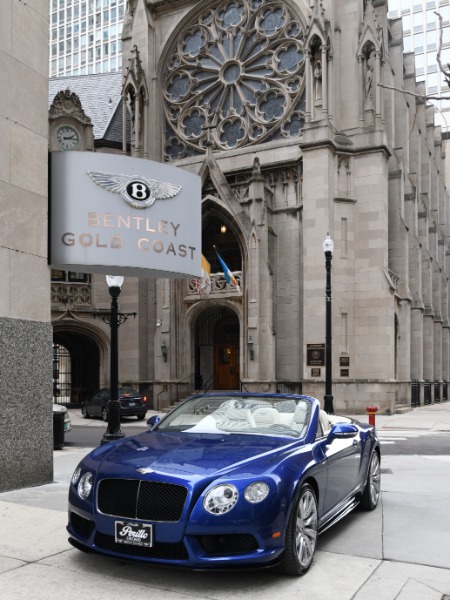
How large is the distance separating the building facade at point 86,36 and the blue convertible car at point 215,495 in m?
95.0

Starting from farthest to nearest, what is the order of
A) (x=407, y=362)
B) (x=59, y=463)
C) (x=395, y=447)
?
(x=407, y=362) < (x=395, y=447) < (x=59, y=463)

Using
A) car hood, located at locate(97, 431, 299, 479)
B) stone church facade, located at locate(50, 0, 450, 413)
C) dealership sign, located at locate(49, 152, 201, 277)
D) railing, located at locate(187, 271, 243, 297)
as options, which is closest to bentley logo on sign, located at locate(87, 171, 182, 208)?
dealership sign, located at locate(49, 152, 201, 277)

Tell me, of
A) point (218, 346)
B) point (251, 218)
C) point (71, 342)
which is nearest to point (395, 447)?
point (251, 218)

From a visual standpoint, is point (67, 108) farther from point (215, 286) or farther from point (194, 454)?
point (194, 454)

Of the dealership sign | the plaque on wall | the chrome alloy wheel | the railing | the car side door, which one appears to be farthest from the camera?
the railing

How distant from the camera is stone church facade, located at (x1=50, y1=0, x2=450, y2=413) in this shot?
27.7 m

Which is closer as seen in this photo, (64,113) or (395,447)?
(395,447)

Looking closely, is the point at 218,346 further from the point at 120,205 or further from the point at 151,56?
the point at 120,205

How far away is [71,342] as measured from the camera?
3559 cm

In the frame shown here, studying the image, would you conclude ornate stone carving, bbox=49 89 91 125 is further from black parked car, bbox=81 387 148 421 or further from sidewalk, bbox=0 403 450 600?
sidewalk, bbox=0 403 450 600

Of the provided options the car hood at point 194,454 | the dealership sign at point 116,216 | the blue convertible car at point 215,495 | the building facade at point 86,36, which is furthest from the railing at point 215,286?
the building facade at point 86,36

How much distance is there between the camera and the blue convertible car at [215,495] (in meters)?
4.83

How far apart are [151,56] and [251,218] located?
12.1 m

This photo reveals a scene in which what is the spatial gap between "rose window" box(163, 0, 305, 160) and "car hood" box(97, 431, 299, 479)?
88.2 feet
